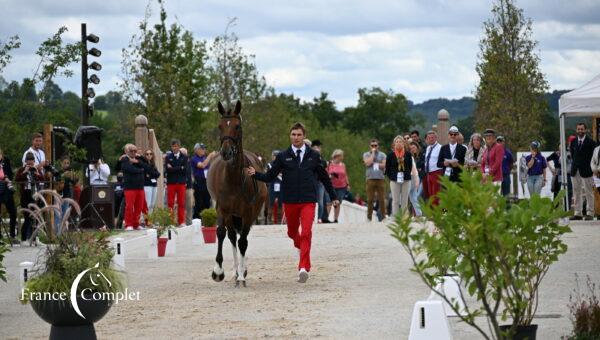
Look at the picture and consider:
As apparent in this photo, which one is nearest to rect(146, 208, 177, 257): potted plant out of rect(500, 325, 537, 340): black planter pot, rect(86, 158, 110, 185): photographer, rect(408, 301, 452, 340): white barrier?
rect(86, 158, 110, 185): photographer

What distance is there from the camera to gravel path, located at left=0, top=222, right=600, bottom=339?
1246 cm

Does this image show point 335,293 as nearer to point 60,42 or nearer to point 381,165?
point 60,42

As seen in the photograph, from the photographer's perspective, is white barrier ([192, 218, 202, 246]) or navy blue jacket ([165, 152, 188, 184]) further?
navy blue jacket ([165, 152, 188, 184])

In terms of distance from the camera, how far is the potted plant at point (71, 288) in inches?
422

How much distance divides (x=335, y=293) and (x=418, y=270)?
7.26 meters

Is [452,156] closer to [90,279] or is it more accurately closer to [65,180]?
[65,180]

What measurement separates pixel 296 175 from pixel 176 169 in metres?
13.8

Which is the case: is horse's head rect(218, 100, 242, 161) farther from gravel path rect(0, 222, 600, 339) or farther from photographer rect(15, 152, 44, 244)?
photographer rect(15, 152, 44, 244)

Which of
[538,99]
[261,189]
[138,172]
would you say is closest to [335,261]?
[261,189]

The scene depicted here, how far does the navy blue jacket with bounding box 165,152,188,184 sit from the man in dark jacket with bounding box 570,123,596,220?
9470 mm

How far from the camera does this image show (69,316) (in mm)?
10727

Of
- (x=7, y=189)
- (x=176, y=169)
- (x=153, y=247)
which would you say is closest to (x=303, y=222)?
(x=153, y=247)

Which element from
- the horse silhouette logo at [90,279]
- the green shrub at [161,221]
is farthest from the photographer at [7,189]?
the horse silhouette logo at [90,279]

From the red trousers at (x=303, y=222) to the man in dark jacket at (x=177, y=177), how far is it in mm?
13337
